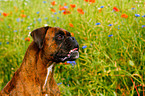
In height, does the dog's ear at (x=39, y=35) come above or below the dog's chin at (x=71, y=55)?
above

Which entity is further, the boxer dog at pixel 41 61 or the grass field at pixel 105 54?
the grass field at pixel 105 54

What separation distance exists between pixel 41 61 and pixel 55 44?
0.93ft

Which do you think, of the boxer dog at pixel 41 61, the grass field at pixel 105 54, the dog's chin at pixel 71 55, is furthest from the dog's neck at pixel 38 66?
the grass field at pixel 105 54

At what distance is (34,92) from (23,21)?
344cm

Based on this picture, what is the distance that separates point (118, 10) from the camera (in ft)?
13.4

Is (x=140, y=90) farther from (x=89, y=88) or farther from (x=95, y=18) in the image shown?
(x=95, y=18)

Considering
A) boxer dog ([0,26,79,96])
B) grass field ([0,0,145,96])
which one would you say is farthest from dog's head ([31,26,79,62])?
grass field ([0,0,145,96])

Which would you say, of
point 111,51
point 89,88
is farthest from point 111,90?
point 111,51

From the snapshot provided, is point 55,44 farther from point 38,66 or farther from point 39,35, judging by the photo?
point 38,66

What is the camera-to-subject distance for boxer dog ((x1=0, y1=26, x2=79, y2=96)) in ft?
9.36

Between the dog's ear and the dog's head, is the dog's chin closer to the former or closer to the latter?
the dog's head

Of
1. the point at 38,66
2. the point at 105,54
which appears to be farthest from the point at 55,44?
the point at 105,54

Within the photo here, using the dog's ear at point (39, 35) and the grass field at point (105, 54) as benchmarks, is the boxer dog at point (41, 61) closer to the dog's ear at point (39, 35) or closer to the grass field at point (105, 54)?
the dog's ear at point (39, 35)

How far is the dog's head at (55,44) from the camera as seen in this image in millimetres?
2938
